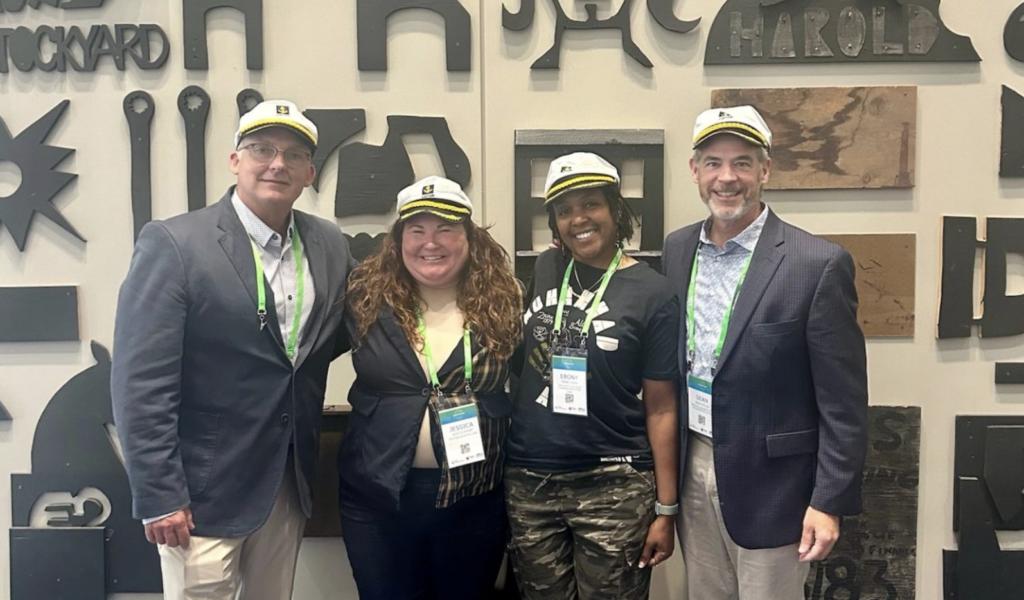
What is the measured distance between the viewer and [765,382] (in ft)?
5.33

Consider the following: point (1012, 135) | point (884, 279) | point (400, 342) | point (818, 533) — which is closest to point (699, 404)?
point (818, 533)

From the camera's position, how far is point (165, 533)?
164 centimetres

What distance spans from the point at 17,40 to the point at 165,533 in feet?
5.85

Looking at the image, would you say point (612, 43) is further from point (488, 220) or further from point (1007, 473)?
point (1007, 473)

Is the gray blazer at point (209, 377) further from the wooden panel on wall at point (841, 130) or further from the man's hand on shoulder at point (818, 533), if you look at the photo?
the wooden panel on wall at point (841, 130)

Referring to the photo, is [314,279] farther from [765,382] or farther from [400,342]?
[765,382]

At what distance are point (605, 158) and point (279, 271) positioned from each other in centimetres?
112

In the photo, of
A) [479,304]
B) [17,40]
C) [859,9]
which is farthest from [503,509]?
[17,40]

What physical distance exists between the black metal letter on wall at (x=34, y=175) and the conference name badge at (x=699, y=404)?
2.05 meters

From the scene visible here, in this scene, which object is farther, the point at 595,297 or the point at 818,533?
the point at 595,297

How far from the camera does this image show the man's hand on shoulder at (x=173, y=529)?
5.34ft

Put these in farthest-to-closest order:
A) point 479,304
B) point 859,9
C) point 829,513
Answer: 1. point 859,9
2. point 479,304
3. point 829,513

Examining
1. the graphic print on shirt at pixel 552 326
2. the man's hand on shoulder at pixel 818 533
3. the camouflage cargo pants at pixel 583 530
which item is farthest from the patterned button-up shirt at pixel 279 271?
the man's hand on shoulder at pixel 818 533

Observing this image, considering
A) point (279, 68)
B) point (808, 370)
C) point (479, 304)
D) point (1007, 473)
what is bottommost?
point (1007, 473)
